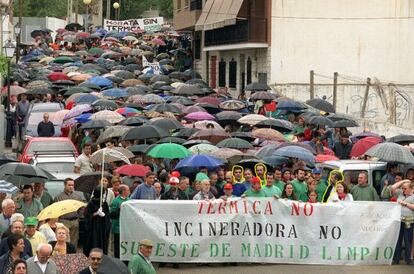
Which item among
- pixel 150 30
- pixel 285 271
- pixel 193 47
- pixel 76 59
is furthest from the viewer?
pixel 150 30

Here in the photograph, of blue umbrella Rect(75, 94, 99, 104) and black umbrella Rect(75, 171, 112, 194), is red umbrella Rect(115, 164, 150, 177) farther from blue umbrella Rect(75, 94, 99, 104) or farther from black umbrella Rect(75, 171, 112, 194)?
→ blue umbrella Rect(75, 94, 99, 104)

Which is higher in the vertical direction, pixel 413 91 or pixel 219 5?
pixel 219 5

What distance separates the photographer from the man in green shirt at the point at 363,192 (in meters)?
19.3

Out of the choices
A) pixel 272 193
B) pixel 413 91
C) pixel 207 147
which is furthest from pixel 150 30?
pixel 272 193

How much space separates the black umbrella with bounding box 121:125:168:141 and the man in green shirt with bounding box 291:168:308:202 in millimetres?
5301

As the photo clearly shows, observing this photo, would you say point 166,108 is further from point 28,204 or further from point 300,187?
point 28,204

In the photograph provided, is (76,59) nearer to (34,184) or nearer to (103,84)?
(103,84)

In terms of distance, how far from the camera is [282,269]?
18.0 meters

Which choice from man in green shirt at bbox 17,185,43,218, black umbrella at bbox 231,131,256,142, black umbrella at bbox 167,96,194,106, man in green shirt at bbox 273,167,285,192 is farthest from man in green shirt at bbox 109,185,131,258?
black umbrella at bbox 167,96,194,106

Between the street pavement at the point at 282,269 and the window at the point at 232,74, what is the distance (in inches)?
1323

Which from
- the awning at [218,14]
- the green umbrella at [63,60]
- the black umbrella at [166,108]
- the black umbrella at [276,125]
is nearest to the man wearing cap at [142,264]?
the black umbrella at [276,125]

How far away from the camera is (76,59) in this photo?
55.4 meters

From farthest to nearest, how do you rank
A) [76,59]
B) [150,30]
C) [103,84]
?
[150,30], [76,59], [103,84]

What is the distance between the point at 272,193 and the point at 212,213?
109cm
